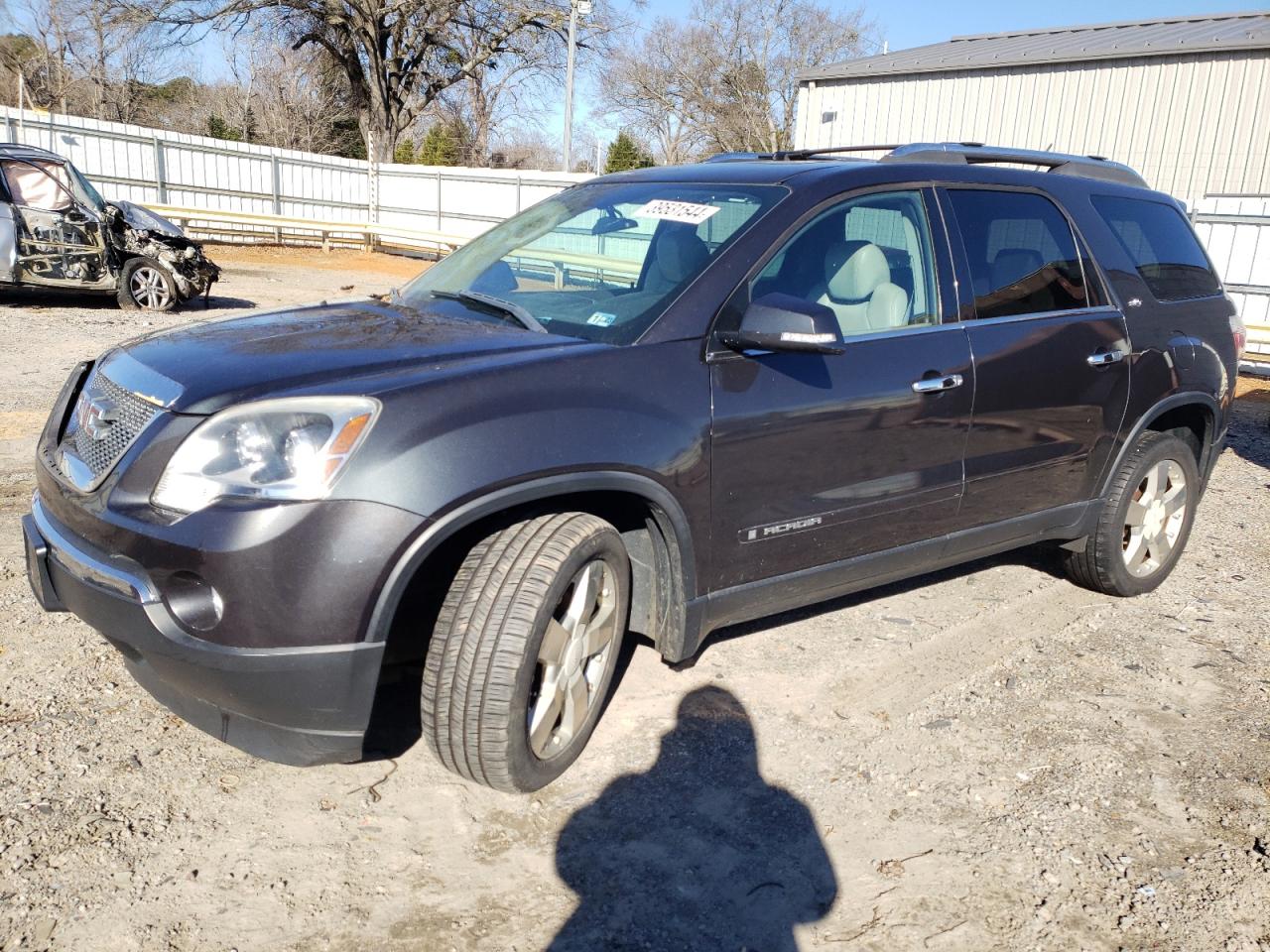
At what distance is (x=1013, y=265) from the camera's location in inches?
165

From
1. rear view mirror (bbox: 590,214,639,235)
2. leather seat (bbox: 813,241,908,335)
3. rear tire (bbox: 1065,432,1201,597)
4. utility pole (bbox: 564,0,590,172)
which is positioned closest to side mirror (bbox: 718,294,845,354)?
leather seat (bbox: 813,241,908,335)

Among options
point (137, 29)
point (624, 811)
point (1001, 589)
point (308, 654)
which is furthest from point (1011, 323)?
point (137, 29)

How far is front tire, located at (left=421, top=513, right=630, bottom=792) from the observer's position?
2809 mm

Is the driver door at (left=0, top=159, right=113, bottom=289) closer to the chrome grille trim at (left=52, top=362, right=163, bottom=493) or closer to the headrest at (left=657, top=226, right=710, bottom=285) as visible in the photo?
the chrome grille trim at (left=52, top=362, right=163, bottom=493)

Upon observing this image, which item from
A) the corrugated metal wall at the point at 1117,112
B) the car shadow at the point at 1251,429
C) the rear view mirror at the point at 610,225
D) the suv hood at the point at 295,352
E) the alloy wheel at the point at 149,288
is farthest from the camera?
the corrugated metal wall at the point at 1117,112

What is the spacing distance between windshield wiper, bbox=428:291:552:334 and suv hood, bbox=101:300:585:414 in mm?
60

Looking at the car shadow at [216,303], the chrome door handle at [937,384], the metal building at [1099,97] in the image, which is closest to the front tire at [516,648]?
the chrome door handle at [937,384]

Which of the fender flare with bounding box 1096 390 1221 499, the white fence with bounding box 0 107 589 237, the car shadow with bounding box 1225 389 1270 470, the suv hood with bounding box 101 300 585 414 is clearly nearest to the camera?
the suv hood with bounding box 101 300 585 414

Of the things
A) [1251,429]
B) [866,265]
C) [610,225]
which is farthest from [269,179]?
[866,265]

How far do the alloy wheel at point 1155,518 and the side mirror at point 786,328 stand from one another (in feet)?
7.79

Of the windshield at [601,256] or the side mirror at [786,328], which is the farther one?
the windshield at [601,256]

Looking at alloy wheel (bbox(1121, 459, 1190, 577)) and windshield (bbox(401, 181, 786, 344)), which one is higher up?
windshield (bbox(401, 181, 786, 344))

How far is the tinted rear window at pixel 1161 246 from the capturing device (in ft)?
15.4

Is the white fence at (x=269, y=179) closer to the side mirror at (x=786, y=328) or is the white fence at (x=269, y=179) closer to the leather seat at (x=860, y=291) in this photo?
the leather seat at (x=860, y=291)
